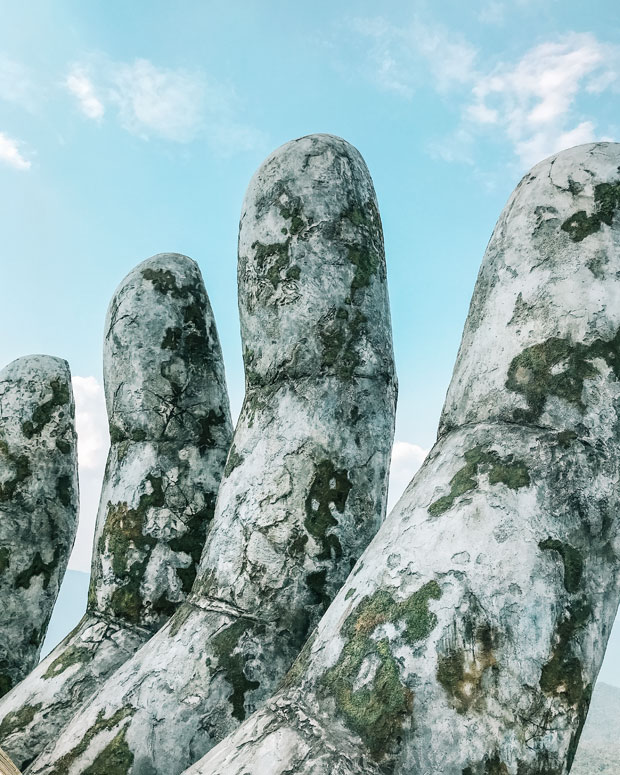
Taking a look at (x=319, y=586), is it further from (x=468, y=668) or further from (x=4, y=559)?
(x=4, y=559)

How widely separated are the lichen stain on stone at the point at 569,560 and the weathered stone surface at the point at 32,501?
4.98 metres

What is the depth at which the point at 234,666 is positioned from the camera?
14.0 feet

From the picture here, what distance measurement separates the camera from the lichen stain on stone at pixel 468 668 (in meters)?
2.74

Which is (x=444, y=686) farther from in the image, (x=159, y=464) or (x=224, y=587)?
(x=159, y=464)

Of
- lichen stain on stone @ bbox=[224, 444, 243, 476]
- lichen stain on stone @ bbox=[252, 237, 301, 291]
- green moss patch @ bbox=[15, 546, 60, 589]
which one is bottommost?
green moss patch @ bbox=[15, 546, 60, 589]

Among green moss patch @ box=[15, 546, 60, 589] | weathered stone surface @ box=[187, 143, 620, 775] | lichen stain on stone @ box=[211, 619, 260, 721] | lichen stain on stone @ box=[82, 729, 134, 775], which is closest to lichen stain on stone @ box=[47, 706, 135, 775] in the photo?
lichen stain on stone @ box=[82, 729, 134, 775]

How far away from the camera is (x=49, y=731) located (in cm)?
517

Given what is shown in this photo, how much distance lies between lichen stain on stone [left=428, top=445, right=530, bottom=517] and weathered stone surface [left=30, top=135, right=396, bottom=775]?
1.53 m

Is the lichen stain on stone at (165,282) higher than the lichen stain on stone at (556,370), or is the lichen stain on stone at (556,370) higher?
the lichen stain on stone at (165,282)

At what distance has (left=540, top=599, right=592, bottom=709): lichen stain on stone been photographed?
111 inches

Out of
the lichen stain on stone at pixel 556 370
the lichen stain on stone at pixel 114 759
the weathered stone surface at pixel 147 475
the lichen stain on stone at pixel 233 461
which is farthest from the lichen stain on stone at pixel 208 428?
the lichen stain on stone at pixel 556 370

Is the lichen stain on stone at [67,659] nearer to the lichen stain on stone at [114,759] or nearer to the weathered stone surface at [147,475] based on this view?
the weathered stone surface at [147,475]

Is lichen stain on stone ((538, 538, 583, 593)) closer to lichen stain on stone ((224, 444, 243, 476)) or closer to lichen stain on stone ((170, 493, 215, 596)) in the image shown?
lichen stain on stone ((224, 444, 243, 476))

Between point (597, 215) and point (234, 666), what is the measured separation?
2668 mm
